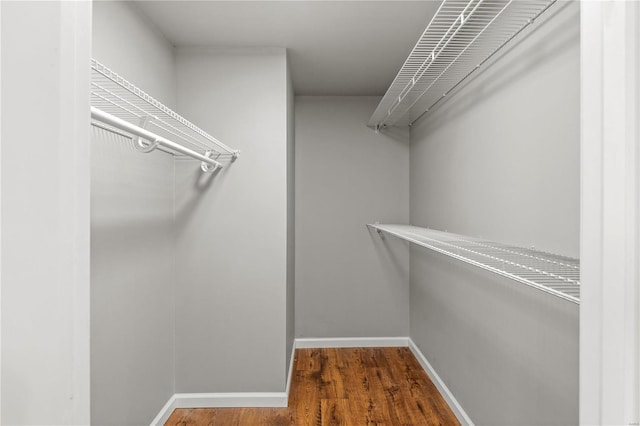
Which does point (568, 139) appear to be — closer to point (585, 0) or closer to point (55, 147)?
point (585, 0)

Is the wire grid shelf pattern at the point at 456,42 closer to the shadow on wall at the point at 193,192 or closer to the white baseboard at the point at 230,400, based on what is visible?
the shadow on wall at the point at 193,192

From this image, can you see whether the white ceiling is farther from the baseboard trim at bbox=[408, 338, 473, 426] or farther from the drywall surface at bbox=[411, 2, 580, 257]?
the baseboard trim at bbox=[408, 338, 473, 426]

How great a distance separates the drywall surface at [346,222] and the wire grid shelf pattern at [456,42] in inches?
37.1

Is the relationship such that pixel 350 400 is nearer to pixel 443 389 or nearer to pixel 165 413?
pixel 443 389

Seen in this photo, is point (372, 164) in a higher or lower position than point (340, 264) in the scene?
higher

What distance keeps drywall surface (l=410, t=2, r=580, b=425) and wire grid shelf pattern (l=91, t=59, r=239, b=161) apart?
1331mm

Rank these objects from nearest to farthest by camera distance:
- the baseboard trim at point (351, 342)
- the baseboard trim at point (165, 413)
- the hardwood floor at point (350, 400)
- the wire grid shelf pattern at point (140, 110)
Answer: the wire grid shelf pattern at point (140, 110) < the baseboard trim at point (165, 413) < the hardwood floor at point (350, 400) < the baseboard trim at point (351, 342)

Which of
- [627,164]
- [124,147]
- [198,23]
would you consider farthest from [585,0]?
[198,23]

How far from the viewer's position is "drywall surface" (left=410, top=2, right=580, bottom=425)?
1246 millimetres

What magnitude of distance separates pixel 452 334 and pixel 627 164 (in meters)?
2.14

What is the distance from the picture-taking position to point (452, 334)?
2.32 m

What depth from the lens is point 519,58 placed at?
5.01 feet

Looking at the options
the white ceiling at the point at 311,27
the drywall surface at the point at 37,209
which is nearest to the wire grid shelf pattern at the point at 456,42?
the white ceiling at the point at 311,27

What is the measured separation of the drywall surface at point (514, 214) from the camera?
1.25m
